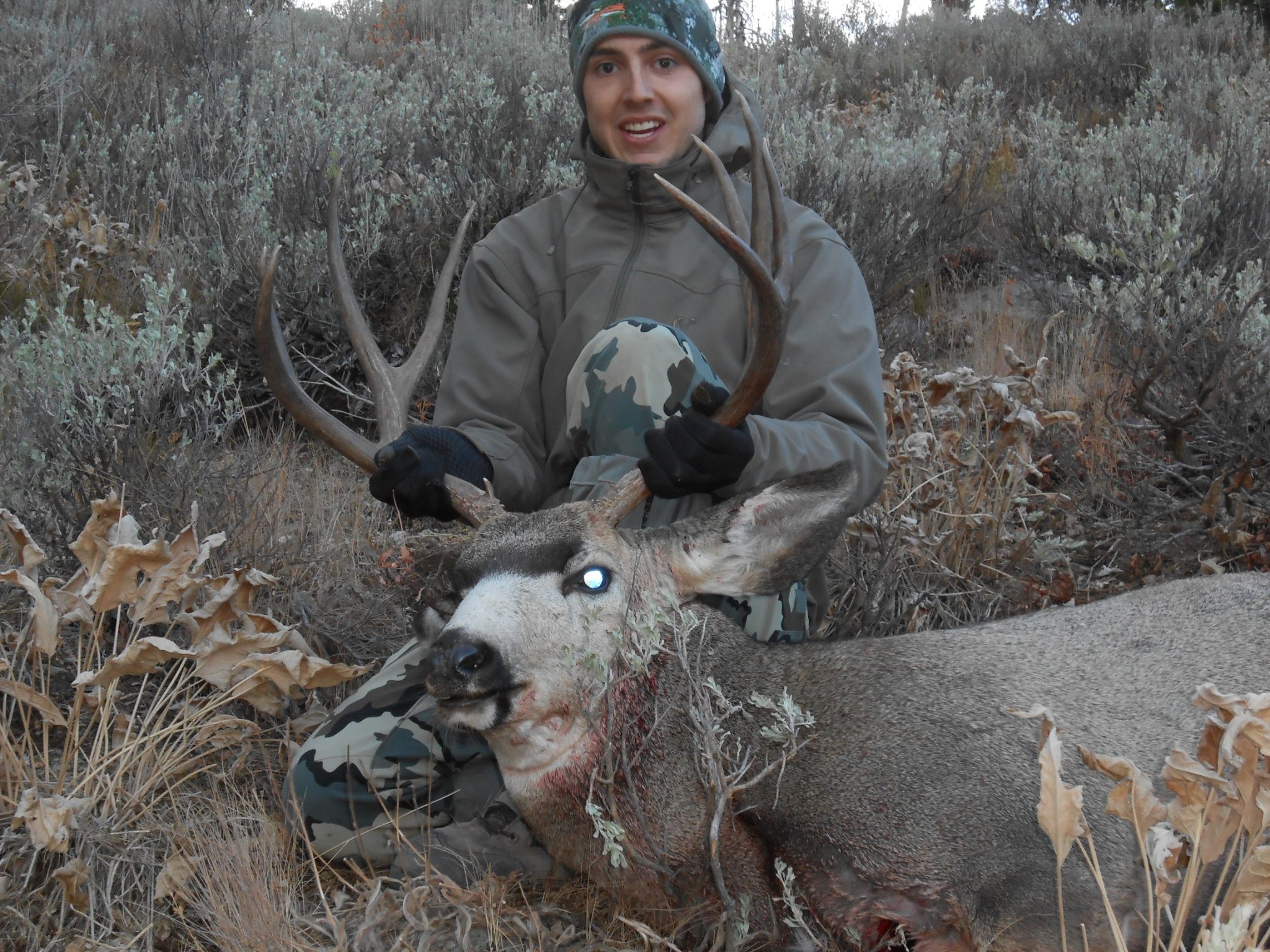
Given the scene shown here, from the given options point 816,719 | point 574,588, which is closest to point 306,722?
point 574,588

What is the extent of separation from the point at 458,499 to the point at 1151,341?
317 centimetres

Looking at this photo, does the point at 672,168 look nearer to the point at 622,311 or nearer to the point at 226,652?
the point at 622,311

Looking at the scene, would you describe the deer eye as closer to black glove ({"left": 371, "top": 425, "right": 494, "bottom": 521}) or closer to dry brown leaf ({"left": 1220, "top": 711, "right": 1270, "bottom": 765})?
black glove ({"left": 371, "top": 425, "right": 494, "bottom": 521})

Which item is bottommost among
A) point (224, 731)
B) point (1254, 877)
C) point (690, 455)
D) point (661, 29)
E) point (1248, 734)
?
point (224, 731)

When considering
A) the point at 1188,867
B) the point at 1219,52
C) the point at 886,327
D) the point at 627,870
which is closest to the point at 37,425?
the point at 627,870

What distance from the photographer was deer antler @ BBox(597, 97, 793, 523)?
8.25ft

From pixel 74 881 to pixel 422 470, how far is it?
117cm

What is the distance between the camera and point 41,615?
2.69 m

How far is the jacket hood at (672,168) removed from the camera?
3.51 m

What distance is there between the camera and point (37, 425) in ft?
12.2

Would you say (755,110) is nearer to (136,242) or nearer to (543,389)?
(543,389)

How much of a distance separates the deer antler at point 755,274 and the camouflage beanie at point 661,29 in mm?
712

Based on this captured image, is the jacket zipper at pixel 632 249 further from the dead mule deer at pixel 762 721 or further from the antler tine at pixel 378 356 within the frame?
the dead mule deer at pixel 762 721

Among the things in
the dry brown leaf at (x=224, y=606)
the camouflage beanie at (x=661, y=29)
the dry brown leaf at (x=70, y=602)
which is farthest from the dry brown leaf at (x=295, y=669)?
the camouflage beanie at (x=661, y=29)
